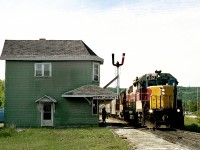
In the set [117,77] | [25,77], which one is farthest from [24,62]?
[117,77]

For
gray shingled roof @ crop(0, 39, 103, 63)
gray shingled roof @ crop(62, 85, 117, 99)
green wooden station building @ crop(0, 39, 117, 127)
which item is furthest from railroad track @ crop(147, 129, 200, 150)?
gray shingled roof @ crop(0, 39, 103, 63)

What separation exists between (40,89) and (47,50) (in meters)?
3.54

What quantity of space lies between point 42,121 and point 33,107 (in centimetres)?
141

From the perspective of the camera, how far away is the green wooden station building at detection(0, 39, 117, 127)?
33812mm

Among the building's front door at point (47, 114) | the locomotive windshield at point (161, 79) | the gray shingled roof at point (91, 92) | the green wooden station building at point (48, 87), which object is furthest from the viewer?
the building's front door at point (47, 114)

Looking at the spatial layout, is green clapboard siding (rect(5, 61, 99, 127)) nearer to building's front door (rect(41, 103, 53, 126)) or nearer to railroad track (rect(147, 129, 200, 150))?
building's front door (rect(41, 103, 53, 126))

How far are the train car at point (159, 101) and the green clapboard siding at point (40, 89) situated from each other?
5.74 meters

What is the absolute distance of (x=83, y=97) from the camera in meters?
33.3

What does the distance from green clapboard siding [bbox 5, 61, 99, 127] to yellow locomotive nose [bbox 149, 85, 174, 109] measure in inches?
272

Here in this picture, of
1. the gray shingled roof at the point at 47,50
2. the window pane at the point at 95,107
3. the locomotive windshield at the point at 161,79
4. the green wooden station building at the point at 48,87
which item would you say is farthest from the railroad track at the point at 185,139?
the gray shingled roof at the point at 47,50

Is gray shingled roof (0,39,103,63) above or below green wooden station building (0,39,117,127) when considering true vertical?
above

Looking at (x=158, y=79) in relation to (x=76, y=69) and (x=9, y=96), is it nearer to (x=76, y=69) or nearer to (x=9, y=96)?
(x=76, y=69)

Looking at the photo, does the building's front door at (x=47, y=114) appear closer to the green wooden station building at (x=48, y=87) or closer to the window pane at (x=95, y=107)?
the green wooden station building at (x=48, y=87)

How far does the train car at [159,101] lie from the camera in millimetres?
28141
